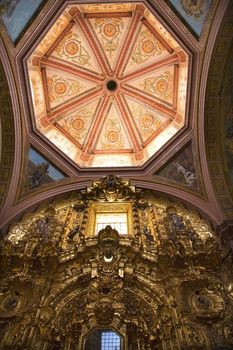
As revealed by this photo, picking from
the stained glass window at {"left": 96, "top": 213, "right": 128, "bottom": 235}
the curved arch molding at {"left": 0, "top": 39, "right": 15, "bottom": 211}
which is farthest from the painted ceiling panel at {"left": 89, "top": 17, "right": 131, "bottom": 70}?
the stained glass window at {"left": 96, "top": 213, "right": 128, "bottom": 235}

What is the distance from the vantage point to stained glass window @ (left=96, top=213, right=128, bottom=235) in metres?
12.7

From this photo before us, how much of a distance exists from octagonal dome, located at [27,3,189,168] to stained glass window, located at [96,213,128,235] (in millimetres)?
3045

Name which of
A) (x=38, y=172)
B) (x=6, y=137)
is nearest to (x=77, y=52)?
(x=6, y=137)

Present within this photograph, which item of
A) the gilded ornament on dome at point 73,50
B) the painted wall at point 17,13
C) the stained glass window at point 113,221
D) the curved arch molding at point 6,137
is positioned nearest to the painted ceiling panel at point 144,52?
the gilded ornament on dome at point 73,50

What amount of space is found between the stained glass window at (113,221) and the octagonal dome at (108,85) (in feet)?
9.99

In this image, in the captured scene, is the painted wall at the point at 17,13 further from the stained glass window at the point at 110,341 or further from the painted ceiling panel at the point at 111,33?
the stained glass window at the point at 110,341

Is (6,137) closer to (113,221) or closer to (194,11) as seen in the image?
(113,221)

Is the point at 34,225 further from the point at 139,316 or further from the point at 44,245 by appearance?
the point at 139,316

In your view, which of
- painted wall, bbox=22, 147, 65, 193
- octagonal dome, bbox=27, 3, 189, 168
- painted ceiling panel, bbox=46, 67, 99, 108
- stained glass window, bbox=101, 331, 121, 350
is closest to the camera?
stained glass window, bbox=101, 331, 121, 350

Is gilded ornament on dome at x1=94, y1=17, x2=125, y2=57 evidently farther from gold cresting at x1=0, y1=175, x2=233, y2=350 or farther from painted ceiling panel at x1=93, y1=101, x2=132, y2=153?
gold cresting at x1=0, y1=175, x2=233, y2=350

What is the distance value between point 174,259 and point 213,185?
4.27 metres

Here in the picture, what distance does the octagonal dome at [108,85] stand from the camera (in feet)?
48.9

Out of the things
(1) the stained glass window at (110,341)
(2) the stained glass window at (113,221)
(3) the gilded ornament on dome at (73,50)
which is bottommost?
(1) the stained glass window at (110,341)

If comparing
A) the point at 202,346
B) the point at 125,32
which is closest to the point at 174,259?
the point at 202,346
